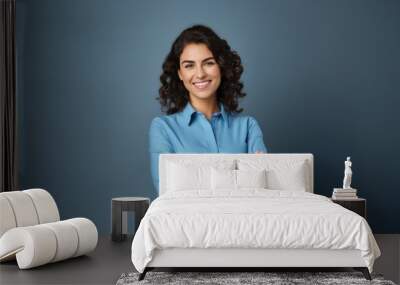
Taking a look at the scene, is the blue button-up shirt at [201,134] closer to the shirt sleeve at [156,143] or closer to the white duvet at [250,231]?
the shirt sleeve at [156,143]

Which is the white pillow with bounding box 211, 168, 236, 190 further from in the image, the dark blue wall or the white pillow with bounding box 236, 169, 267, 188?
the dark blue wall

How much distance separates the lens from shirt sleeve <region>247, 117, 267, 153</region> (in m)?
6.81

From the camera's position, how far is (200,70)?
22.7 feet

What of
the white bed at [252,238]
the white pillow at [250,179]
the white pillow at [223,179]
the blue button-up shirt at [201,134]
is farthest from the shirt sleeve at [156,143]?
the white bed at [252,238]

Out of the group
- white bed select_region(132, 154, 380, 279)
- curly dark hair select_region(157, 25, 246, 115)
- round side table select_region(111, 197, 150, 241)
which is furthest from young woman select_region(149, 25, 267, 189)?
white bed select_region(132, 154, 380, 279)

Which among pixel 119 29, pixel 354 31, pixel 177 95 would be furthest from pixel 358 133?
pixel 119 29

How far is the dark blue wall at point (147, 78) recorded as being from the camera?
742 centimetres

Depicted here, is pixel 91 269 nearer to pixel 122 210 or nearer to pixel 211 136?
pixel 122 210

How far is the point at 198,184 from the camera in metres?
6.07

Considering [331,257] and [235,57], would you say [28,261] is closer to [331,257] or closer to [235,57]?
[331,257]

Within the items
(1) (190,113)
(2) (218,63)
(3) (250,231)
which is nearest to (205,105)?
(1) (190,113)

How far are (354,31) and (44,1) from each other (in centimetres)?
343

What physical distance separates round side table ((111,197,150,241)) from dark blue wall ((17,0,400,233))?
985mm

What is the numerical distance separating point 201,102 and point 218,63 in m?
0.44
